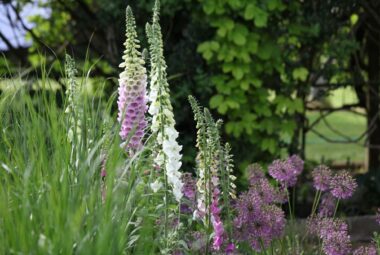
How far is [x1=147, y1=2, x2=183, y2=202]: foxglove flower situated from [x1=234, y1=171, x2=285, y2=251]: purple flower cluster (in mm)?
358

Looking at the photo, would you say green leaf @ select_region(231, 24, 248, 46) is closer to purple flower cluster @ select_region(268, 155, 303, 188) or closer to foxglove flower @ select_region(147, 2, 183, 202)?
purple flower cluster @ select_region(268, 155, 303, 188)

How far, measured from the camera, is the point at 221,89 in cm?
507

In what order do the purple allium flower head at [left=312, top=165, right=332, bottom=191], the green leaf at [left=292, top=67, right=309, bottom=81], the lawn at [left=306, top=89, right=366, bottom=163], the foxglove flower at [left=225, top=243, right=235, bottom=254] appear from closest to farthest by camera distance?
the foxglove flower at [left=225, top=243, right=235, bottom=254]
the purple allium flower head at [left=312, top=165, right=332, bottom=191]
the green leaf at [left=292, top=67, right=309, bottom=81]
the lawn at [left=306, top=89, right=366, bottom=163]

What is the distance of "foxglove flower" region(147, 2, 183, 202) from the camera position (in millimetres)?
2689

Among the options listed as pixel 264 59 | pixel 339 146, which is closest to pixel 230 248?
pixel 264 59

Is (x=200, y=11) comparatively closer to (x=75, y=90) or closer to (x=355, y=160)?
(x=75, y=90)

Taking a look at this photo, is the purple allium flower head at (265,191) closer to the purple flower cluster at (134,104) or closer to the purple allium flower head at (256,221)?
the purple allium flower head at (256,221)

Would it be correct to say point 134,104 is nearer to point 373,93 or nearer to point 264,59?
point 264,59

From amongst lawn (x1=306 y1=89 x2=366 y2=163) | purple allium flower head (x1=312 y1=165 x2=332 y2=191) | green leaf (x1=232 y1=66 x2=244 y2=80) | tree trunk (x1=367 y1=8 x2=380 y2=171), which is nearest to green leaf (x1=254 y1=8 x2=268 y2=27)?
green leaf (x1=232 y1=66 x2=244 y2=80)

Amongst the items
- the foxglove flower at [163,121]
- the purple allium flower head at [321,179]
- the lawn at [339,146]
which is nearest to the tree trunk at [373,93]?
the lawn at [339,146]

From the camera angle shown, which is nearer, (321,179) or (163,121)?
(163,121)

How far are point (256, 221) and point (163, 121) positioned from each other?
603 mm

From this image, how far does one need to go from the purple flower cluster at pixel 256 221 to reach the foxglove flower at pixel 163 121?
358 millimetres

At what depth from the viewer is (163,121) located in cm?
273
